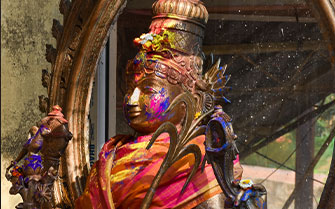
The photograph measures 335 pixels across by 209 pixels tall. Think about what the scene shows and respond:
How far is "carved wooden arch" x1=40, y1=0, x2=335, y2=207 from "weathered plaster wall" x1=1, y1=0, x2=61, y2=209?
27 centimetres

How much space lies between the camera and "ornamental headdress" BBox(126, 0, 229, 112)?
135cm

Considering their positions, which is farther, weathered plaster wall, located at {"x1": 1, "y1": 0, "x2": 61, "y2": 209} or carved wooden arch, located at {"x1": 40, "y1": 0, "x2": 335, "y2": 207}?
weathered plaster wall, located at {"x1": 1, "y1": 0, "x2": 61, "y2": 209}

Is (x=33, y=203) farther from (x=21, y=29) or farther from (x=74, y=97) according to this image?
(x=21, y=29)

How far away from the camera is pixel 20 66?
1.80 metres

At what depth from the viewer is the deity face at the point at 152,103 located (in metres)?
1.34

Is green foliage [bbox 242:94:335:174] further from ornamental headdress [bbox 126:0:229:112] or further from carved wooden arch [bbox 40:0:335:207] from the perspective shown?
carved wooden arch [bbox 40:0:335:207]

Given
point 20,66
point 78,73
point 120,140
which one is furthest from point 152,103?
point 20,66

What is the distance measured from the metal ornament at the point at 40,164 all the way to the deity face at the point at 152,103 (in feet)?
0.46

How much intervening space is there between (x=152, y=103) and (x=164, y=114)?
0.03m

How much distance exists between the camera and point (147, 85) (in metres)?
1.35

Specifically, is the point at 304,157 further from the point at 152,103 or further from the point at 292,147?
the point at 152,103

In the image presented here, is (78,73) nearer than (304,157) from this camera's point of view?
No

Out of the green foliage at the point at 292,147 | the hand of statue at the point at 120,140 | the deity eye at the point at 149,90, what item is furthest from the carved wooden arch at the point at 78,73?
the green foliage at the point at 292,147

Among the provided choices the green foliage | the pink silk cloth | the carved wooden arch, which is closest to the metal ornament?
the pink silk cloth
